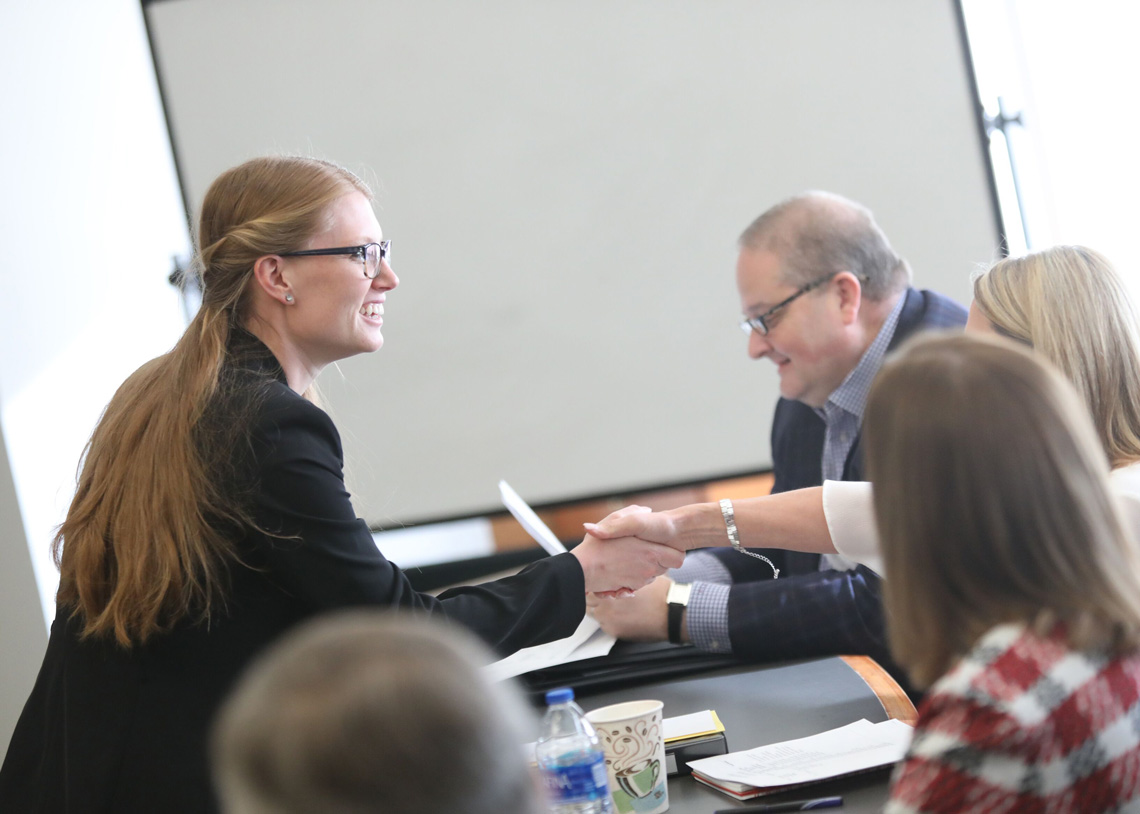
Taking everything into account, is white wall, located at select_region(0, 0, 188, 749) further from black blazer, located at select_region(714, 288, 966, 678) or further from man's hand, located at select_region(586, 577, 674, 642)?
black blazer, located at select_region(714, 288, 966, 678)

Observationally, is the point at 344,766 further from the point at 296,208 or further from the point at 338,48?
the point at 338,48

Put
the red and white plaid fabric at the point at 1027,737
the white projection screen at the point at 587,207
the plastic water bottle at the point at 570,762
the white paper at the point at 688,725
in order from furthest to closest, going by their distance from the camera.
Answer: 1. the white projection screen at the point at 587,207
2. the white paper at the point at 688,725
3. the plastic water bottle at the point at 570,762
4. the red and white plaid fabric at the point at 1027,737

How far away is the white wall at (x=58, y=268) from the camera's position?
83.7 inches

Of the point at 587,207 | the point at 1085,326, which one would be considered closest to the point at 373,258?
the point at 1085,326

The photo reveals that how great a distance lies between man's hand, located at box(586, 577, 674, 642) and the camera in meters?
1.98

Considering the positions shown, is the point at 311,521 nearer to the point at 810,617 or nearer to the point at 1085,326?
the point at 810,617

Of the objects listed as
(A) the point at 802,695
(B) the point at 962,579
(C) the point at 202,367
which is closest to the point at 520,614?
(A) the point at 802,695

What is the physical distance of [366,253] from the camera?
1745 millimetres

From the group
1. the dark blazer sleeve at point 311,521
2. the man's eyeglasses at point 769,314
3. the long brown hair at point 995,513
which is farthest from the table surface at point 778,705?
the man's eyeglasses at point 769,314

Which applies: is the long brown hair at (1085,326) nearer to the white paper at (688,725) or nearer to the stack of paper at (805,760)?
the stack of paper at (805,760)

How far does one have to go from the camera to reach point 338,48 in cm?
343

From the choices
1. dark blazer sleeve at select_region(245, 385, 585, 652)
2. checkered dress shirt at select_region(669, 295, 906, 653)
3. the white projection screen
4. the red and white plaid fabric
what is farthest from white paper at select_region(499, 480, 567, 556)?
the white projection screen

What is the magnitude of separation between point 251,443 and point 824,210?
161 cm

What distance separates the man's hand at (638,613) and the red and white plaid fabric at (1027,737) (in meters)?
1.15
